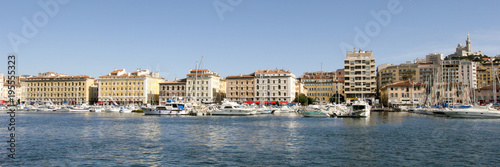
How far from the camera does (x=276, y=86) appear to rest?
130 metres

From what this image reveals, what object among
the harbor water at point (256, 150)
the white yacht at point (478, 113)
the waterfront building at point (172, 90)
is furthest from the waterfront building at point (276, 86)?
the harbor water at point (256, 150)

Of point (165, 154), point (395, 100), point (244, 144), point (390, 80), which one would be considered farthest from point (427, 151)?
point (390, 80)

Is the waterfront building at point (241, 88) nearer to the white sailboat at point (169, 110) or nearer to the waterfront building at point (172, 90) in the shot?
the waterfront building at point (172, 90)

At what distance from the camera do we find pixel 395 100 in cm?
11756

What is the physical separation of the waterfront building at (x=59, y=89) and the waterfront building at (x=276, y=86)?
56.9 meters

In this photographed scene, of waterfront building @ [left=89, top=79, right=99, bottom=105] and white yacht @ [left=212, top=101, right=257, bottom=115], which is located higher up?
waterfront building @ [left=89, top=79, right=99, bottom=105]

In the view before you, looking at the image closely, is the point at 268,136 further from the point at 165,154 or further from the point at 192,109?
the point at 192,109

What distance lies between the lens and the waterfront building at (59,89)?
14225 cm

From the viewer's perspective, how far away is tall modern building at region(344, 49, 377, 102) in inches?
4518

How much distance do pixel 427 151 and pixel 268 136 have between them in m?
13.1

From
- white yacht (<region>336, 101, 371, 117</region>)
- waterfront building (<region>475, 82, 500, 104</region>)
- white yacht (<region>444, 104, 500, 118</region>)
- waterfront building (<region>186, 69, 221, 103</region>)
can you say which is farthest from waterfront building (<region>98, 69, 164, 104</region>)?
waterfront building (<region>475, 82, 500, 104</region>)

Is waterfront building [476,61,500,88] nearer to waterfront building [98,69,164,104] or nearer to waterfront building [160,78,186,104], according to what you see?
waterfront building [160,78,186,104]

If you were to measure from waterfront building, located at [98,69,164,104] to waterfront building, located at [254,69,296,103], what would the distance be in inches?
1324

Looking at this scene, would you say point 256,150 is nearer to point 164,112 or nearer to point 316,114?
point 316,114
